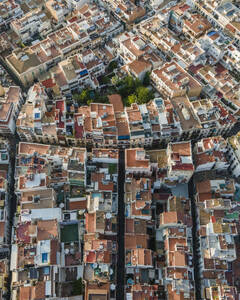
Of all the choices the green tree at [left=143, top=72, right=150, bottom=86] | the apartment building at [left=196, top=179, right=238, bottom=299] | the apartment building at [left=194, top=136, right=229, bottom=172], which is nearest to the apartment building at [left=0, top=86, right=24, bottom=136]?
the green tree at [left=143, top=72, right=150, bottom=86]

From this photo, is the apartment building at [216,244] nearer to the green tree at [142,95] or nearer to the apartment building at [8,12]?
the green tree at [142,95]

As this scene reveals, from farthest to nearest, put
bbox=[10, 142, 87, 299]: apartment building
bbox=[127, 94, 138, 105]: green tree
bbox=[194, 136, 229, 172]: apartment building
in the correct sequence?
bbox=[127, 94, 138, 105]: green tree, bbox=[194, 136, 229, 172]: apartment building, bbox=[10, 142, 87, 299]: apartment building

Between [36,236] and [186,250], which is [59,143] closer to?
[36,236]

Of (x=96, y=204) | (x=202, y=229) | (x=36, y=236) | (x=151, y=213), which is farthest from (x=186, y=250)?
(x=36, y=236)

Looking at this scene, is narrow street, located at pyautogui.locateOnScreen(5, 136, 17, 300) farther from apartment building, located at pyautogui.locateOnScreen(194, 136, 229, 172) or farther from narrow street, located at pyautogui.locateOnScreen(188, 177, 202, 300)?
apartment building, located at pyautogui.locateOnScreen(194, 136, 229, 172)

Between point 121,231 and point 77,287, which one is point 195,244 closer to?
point 121,231

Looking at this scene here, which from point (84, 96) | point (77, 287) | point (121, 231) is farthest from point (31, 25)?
point (77, 287)

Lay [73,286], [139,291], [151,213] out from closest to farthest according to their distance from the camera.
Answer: [139,291] → [73,286] → [151,213]

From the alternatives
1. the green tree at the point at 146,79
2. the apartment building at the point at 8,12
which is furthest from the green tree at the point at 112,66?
the apartment building at the point at 8,12
